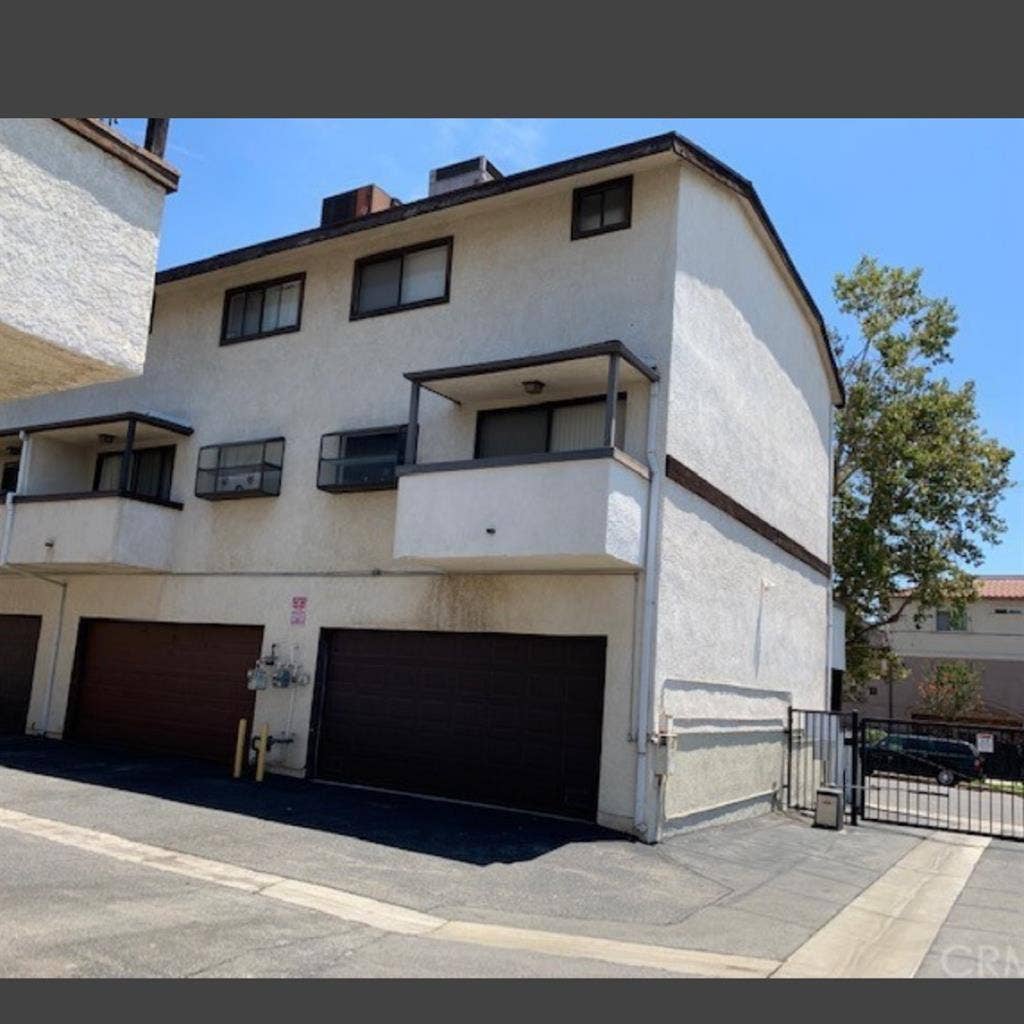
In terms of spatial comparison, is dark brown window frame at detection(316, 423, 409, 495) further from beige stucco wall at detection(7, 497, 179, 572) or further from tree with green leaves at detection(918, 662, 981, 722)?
tree with green leaves at detection(918, 662, 981, 722)

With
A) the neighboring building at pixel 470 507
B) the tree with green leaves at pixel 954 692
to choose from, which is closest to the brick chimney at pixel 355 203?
the neighboring building at pixel 470 507

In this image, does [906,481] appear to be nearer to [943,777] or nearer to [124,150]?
[943,777]

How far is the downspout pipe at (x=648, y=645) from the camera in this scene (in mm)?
11148

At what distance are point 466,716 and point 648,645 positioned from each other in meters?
2.98

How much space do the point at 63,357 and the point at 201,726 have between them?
11.1 m

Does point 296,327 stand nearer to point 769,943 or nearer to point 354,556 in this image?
point 354,556

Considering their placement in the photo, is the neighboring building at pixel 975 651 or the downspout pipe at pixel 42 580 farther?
the neighboring building at pixel 975 651

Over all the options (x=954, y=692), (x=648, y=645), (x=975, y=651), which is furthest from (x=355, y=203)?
(x=975, y=651)

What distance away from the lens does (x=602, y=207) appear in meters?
13.3

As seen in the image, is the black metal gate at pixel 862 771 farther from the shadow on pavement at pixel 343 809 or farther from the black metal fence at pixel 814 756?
the shadow on pavement at pixel 343 809

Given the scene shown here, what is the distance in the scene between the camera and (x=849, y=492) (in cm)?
2967

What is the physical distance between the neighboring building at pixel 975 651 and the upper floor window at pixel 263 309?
1304 inches

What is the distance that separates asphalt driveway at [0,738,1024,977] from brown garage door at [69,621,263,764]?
1.60m

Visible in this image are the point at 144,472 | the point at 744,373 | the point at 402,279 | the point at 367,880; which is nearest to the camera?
the point at 367,880
